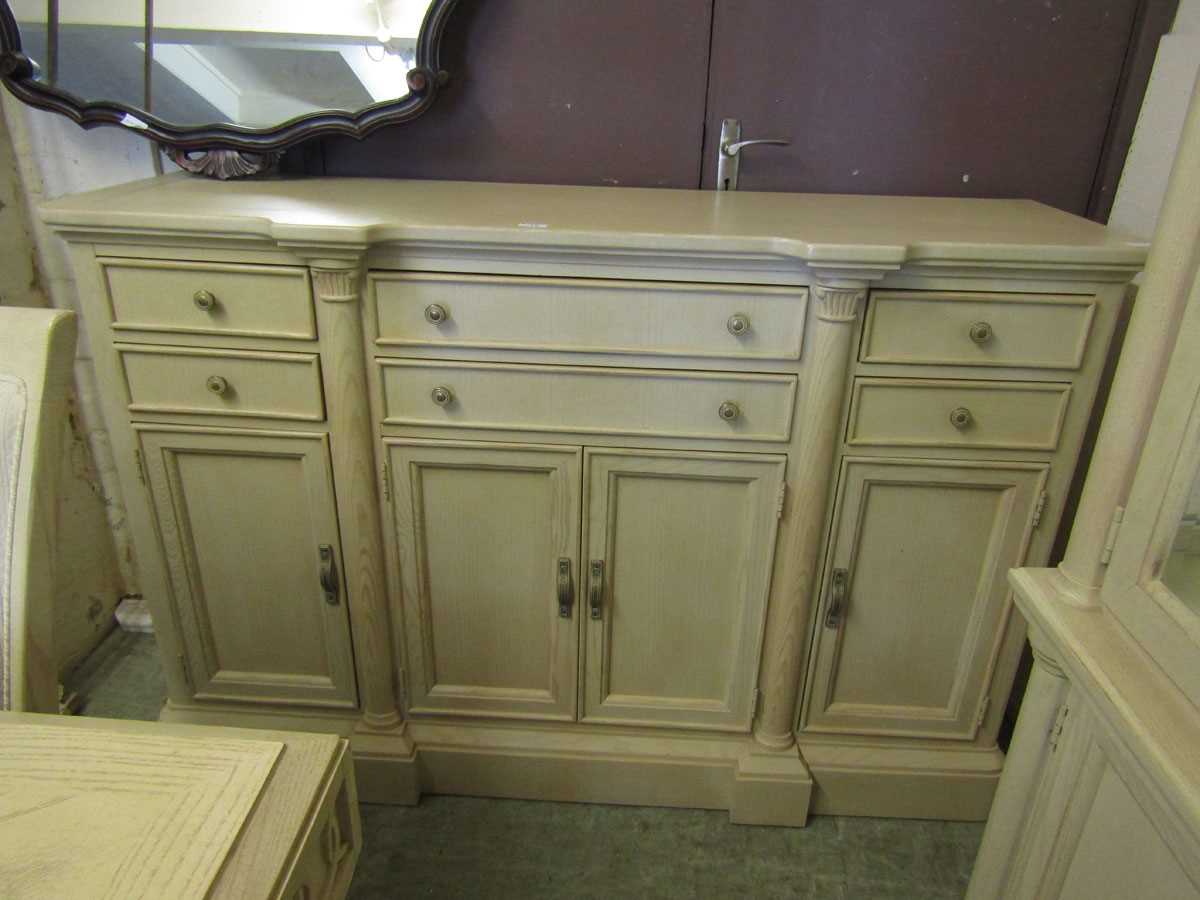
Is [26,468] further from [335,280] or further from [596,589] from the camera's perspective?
[596,589]

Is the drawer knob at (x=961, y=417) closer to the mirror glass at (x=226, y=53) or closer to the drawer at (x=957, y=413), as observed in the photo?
the drawer at (x=957, y=413)

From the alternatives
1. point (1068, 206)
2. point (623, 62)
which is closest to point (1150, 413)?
point (1068, 206)

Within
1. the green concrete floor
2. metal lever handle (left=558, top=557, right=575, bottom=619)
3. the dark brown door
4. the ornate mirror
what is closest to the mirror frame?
the ornate mirror

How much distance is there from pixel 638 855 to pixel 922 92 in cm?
151

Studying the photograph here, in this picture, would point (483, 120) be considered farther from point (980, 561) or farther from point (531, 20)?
point (980, 561)

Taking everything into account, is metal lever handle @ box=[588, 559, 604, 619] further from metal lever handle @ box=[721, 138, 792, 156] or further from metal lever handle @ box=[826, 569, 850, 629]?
metal lever handle @ box=[721, 138, 792, 156]

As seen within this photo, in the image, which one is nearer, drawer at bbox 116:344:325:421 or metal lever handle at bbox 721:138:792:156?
drawer at bbox 116:344:325:421

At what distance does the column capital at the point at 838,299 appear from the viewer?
1179mm

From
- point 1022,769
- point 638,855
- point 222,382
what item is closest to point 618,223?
point 222,382

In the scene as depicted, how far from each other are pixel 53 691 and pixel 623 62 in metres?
1.35

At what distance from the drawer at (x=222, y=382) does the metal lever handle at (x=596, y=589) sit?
52 cm

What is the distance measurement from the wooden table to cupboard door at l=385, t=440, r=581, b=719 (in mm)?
734

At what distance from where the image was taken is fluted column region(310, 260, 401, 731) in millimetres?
1239

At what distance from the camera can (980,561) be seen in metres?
1.40
